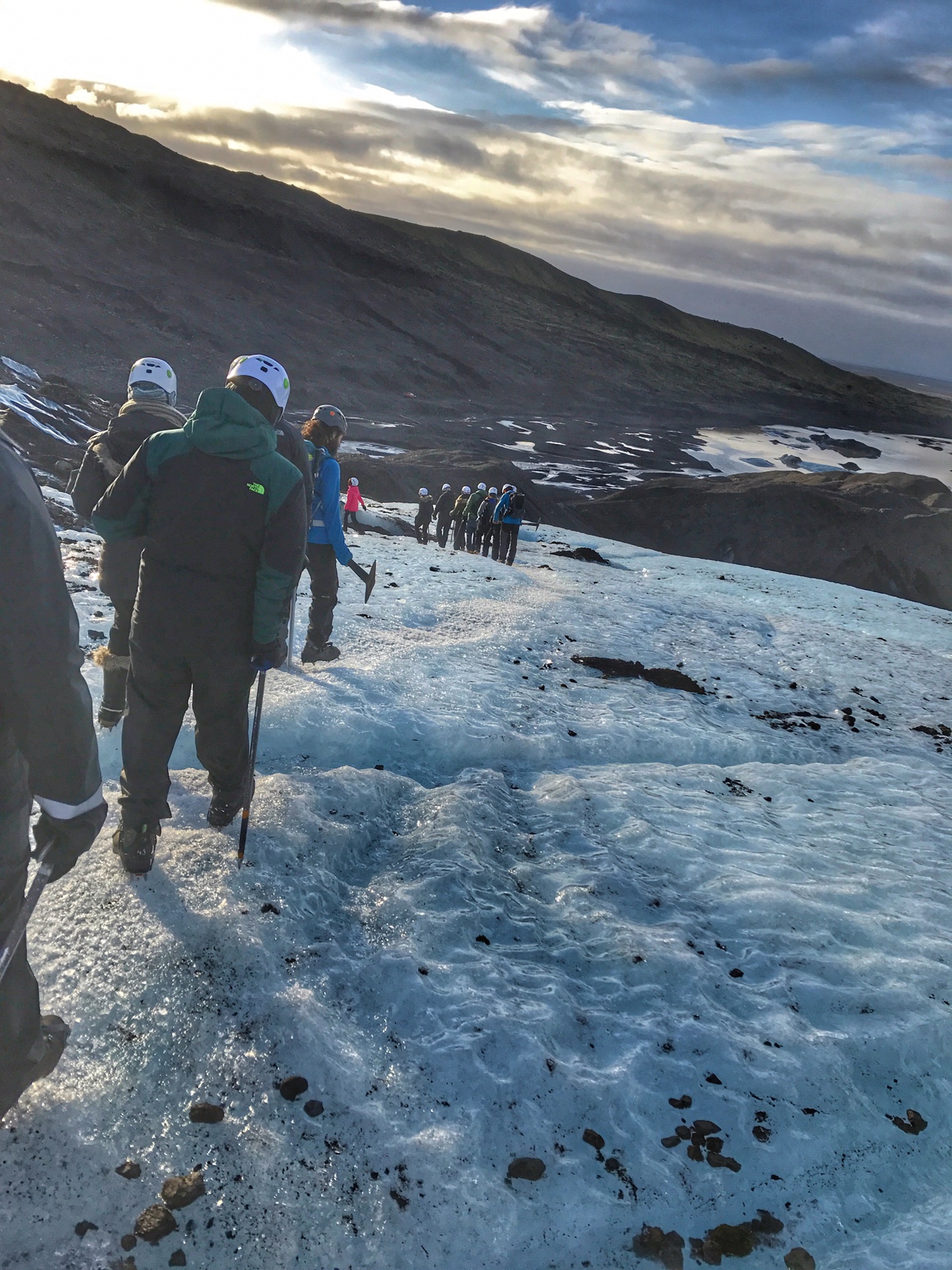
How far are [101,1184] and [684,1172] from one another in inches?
81.4

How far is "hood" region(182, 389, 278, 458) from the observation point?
146 inches

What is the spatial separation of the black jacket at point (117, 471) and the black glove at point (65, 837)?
275 cm

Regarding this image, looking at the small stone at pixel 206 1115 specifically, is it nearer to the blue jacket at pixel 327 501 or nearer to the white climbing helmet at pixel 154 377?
the white climbing helmet at pixel 154 377

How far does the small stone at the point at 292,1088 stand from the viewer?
118 inches

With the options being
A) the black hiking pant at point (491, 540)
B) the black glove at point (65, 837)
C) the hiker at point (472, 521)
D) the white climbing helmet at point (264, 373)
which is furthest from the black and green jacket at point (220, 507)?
the hiker at point (472, 521)

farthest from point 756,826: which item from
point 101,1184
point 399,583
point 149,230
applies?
point 149,230

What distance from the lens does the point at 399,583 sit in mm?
11141

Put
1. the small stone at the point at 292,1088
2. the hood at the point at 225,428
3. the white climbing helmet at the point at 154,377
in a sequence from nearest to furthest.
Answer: the small stone at the point at 292,1088, the hood at the point at 225,428, the white climbing helmet at the point at 154,377

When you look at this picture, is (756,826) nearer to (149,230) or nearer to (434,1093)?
(434,1093)

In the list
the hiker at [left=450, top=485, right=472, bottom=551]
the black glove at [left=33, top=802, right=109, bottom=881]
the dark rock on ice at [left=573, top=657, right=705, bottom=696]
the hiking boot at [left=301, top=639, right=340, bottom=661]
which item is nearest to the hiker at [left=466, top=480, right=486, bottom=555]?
the hiker at [left=450, top=485, right=472, bottom=551]

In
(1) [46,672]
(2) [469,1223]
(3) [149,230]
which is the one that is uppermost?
(3) [149,230]

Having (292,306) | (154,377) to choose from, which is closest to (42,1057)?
(154,377)

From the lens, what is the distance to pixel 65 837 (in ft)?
7.71

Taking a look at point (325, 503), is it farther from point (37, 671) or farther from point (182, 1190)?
point (182, 1190)
